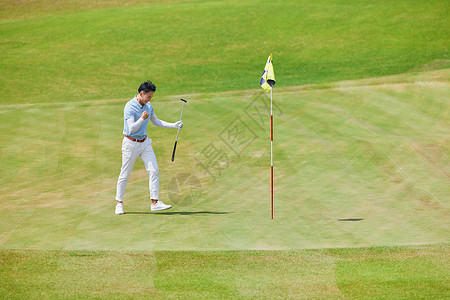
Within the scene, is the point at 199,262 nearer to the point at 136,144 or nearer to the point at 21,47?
the point at 136,144

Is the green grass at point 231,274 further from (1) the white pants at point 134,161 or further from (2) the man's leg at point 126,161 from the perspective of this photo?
(1) the white pants at point 134,161

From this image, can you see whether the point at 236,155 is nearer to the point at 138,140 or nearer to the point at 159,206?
the point at 159,206

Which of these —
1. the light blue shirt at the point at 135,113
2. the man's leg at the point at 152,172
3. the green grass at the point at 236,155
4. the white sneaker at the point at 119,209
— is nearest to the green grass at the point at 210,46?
the green grass at the point at 236,155

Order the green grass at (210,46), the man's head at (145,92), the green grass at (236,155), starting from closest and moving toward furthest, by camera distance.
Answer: the green grass at (236,155) < the man's head at (145,92) < the green grass at (210,46)

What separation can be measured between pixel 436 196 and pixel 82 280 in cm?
762

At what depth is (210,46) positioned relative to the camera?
30.3 m

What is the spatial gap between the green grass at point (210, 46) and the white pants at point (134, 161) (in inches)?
430

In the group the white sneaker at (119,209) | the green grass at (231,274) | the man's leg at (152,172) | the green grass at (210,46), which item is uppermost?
the green grass at (210,46)

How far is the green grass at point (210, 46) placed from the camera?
25.2m

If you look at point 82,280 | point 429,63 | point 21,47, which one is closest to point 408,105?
point 429,63

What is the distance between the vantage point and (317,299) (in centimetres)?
813

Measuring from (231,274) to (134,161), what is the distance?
4431mm

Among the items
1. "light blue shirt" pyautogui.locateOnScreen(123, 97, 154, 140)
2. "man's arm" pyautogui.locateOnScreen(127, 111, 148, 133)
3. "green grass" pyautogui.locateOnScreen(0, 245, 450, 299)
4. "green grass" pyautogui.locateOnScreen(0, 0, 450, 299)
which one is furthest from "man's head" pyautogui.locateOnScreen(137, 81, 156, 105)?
"green grass" pyautogui.locateOnScreen(0, 245, 450, 299)

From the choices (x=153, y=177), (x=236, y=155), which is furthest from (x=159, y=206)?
(x=236, y=155)
